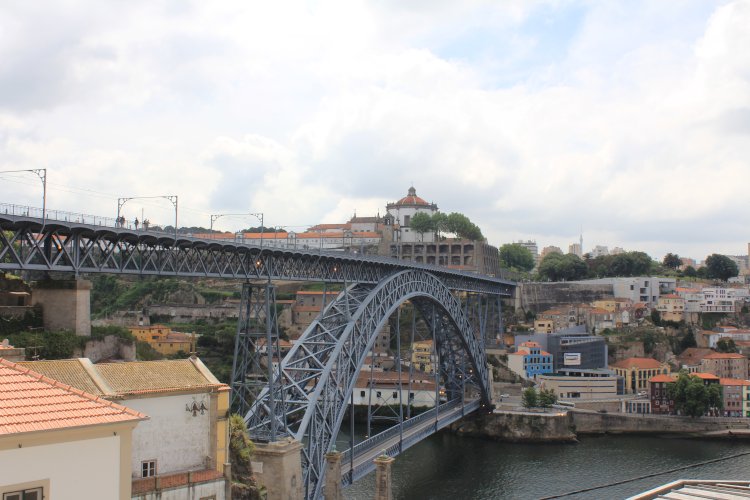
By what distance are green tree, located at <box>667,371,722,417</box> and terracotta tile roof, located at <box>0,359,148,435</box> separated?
1866 inches

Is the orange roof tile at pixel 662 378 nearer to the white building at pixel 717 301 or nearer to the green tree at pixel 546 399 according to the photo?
the green tree at pixel 546 399

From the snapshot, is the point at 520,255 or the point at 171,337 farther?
the point at 520,255

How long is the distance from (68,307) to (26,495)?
13.4 m

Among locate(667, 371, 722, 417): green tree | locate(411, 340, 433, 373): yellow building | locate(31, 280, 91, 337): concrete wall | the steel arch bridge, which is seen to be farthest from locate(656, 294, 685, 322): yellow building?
locate(31, 280, 91, 337): concrete wall

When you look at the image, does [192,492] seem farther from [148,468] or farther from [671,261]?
[671,261]

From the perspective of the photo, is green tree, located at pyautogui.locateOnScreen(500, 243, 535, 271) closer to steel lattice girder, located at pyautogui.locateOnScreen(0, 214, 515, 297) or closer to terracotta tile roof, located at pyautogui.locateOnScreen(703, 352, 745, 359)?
terracotta tile roof, located at pyautogui.locateOnScreen(703, 352, 745, 359)

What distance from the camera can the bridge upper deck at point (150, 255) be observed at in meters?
17.4

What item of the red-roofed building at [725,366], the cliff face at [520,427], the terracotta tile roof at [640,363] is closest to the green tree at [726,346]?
the red-roofed building at [725,366]

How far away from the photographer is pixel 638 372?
55.3m

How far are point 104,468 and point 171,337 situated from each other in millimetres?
45845

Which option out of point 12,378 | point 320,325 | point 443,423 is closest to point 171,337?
point 443,423

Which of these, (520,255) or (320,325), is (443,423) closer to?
(320,325)

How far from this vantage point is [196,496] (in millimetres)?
14156

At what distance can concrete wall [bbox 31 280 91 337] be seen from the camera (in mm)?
18266
